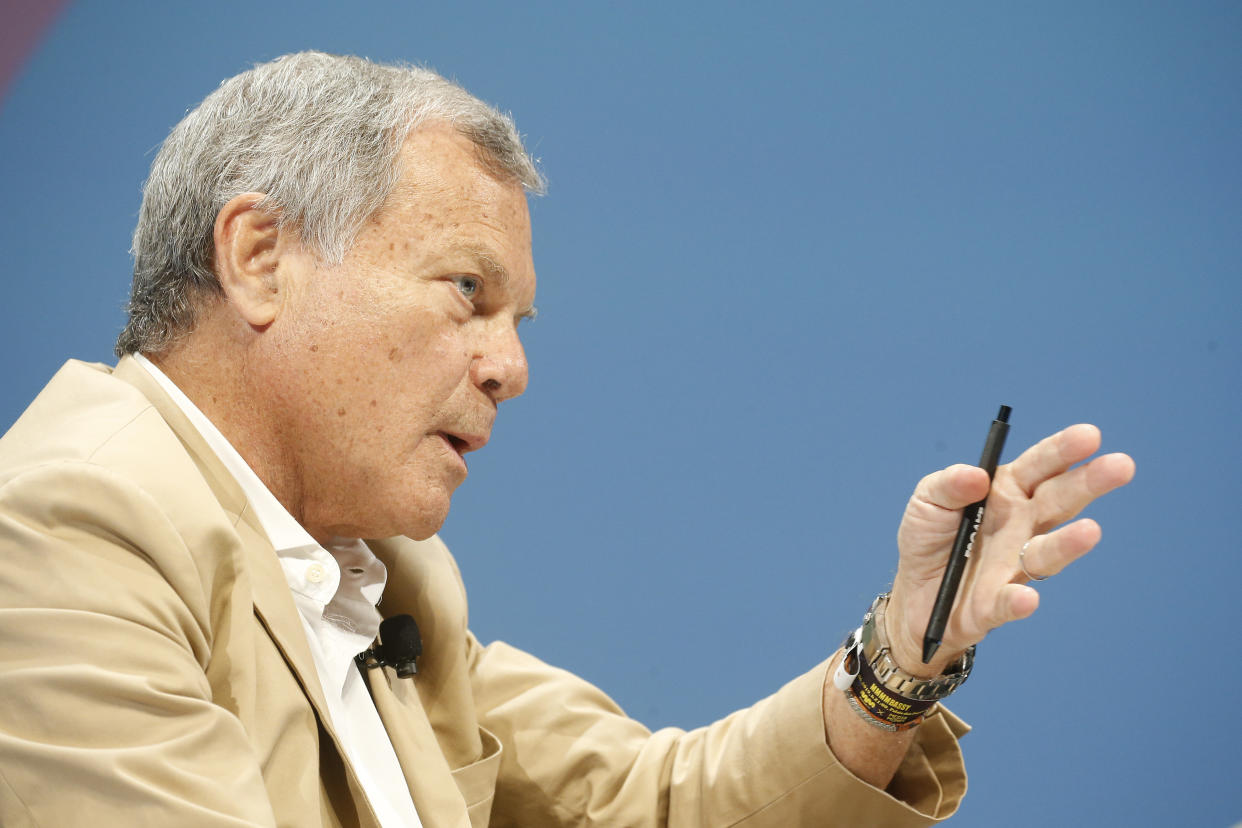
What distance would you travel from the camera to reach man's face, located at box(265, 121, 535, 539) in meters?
1.18

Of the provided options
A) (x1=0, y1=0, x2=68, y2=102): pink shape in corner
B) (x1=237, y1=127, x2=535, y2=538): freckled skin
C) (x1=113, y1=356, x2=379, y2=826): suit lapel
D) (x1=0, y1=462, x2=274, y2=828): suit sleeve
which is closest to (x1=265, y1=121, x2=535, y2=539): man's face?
(x1=237, y1=127, x2=535, y2=538): freckled skin

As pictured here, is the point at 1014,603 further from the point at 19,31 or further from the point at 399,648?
the point at 19,31

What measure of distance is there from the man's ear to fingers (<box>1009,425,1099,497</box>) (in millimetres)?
794

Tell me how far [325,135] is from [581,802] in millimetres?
939

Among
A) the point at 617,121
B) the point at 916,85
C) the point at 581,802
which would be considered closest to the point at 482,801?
the point at 581,802

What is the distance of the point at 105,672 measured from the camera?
2.67 ft

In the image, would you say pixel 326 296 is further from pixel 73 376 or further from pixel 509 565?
pixel 509 565

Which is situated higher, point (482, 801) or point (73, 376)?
point (73, 376)

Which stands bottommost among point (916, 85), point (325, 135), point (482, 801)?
point (482, 801)

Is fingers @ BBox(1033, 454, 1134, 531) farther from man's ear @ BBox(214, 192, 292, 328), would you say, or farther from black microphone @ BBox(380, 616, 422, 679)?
man's ear @ BBox(214, 192, 292, 328)

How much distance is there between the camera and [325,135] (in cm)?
123

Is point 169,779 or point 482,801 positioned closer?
point 169,779

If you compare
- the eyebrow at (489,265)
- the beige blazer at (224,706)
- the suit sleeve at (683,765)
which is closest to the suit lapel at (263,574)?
the beige blazer at (224,706)

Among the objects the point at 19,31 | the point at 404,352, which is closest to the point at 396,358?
the point at 404,352
